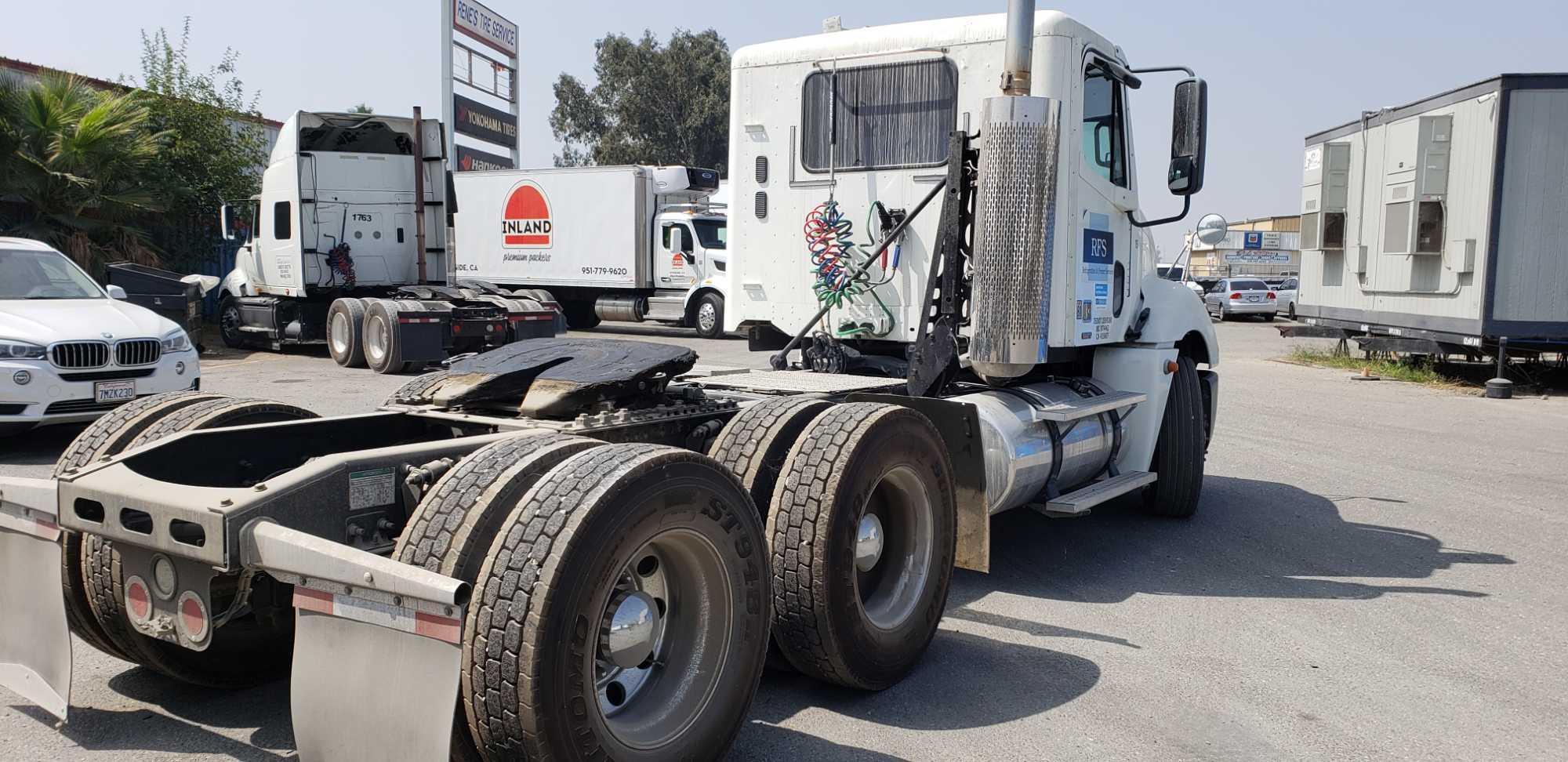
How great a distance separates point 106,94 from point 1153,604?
20441 millimetres

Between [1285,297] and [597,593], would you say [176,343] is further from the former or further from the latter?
[1285,297]

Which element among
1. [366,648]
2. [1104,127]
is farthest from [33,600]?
[1104,127]

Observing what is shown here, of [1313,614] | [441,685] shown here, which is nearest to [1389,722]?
[1313,614]

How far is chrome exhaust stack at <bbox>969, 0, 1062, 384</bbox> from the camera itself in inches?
232

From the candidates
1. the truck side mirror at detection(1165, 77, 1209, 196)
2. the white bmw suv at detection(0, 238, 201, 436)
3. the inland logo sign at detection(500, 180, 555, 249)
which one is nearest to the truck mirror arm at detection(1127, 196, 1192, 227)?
the truck side mirror at detection(1165, 77, 1209, 196)

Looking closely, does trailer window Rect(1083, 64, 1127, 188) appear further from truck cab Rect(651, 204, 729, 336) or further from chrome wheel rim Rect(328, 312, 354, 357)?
truck cab Rect(651, 204, 729, 336)

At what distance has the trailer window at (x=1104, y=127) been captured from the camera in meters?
6.70

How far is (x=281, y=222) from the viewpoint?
18.3 m

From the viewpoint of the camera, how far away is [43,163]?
Result: 59.0 ft

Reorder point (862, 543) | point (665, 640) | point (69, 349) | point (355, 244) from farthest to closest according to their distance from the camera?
point (355, 244) < point (69, 349) < point (862, 543) < point (665, 640)

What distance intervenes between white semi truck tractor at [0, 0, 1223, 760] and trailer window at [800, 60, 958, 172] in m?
0.02

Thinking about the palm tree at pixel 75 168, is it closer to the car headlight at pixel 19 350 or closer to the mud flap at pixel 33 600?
the car headlight at pixel 19 350

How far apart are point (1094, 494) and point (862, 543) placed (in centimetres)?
235

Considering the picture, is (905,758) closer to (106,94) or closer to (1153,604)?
(1153,604)
